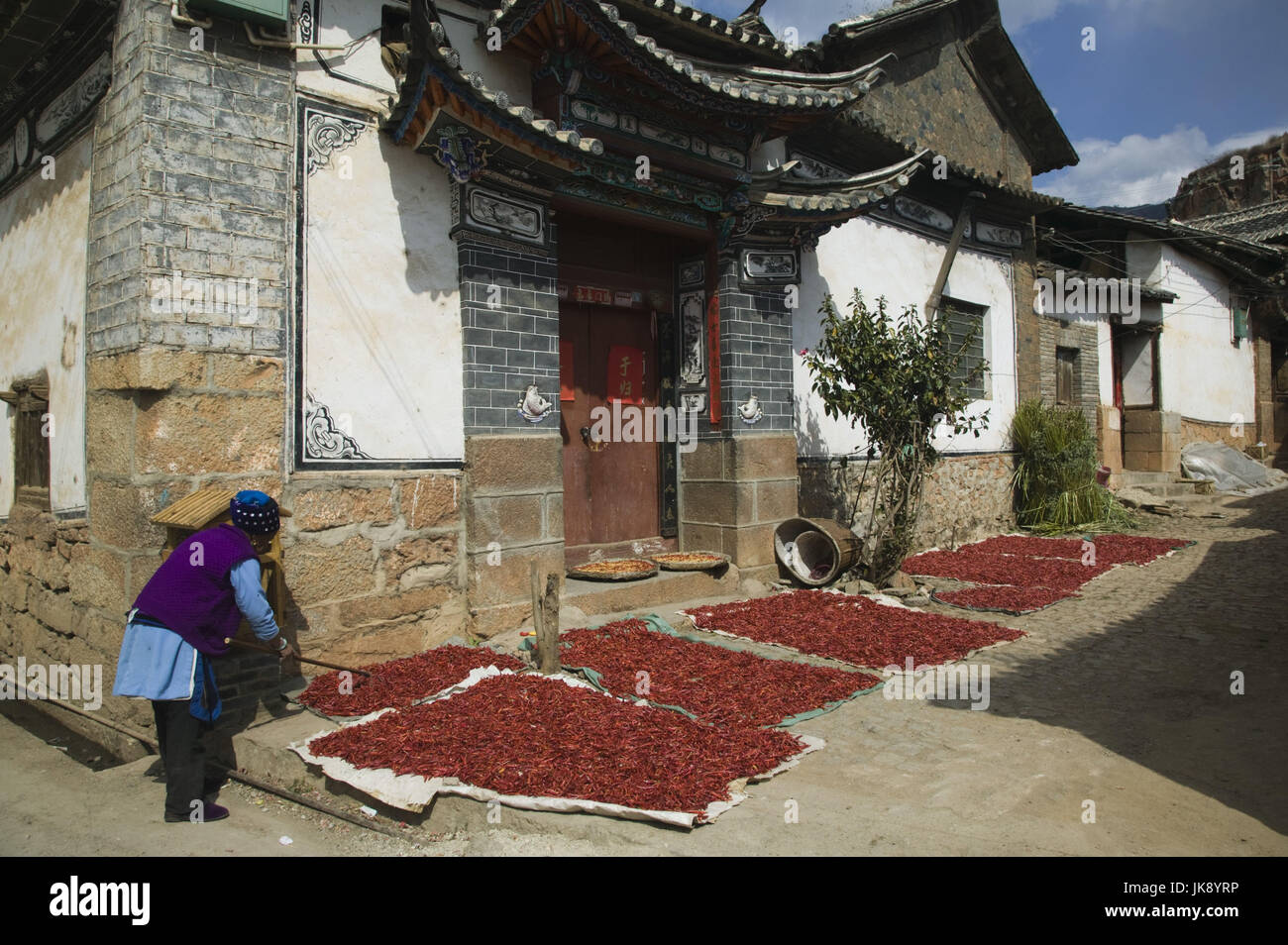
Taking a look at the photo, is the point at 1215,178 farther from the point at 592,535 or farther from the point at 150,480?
the point at 150,480

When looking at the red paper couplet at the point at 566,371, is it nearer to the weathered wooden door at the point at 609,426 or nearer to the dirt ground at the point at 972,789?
the weathered wooden door at the point at 609,426

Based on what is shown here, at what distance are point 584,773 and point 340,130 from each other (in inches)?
178

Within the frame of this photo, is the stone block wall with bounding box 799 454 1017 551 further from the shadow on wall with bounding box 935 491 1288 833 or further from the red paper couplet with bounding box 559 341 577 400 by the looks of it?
the red paper couplet with bounding box 559 341 577 400

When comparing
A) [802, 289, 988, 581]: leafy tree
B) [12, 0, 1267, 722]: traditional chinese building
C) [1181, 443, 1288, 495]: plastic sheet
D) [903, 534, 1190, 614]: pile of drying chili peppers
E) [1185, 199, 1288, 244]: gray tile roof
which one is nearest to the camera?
[12, 0, 1267, 722]: traditional chinese building

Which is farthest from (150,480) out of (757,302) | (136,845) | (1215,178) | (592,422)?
(1215,178)

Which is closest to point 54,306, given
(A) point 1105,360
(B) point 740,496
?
(B) point 740,496

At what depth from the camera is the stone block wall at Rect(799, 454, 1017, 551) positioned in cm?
921

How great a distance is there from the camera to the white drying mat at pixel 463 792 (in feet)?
11.2

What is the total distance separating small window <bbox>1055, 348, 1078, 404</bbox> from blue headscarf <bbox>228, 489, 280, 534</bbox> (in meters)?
12.8

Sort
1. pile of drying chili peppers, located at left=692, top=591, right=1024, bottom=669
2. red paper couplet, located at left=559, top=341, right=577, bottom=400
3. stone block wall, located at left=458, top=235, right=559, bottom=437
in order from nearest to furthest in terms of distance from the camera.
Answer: pile of drying chili peppers, located at left=692, top=591, right=1024, bottom=669
stone block wall, located at left=458, top=235, right=559, bottom=437
red paper couplet, located at left=559, top=341, right=577, bottom=400

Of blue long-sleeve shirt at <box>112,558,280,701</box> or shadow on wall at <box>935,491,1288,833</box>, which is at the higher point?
blue long-sleeve shirt at <box>112,558,280,701</box>

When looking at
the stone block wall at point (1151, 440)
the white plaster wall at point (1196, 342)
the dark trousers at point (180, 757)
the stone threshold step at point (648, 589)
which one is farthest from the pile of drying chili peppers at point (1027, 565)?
the white plaster wall at point (1196, 342)

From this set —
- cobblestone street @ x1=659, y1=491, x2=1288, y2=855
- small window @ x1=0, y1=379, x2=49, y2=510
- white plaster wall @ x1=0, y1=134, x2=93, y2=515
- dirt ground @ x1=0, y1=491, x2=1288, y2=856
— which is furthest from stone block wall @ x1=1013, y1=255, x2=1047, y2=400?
small window @ x1=0, y1=379, x2=49, y2=510

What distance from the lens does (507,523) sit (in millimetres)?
6219
